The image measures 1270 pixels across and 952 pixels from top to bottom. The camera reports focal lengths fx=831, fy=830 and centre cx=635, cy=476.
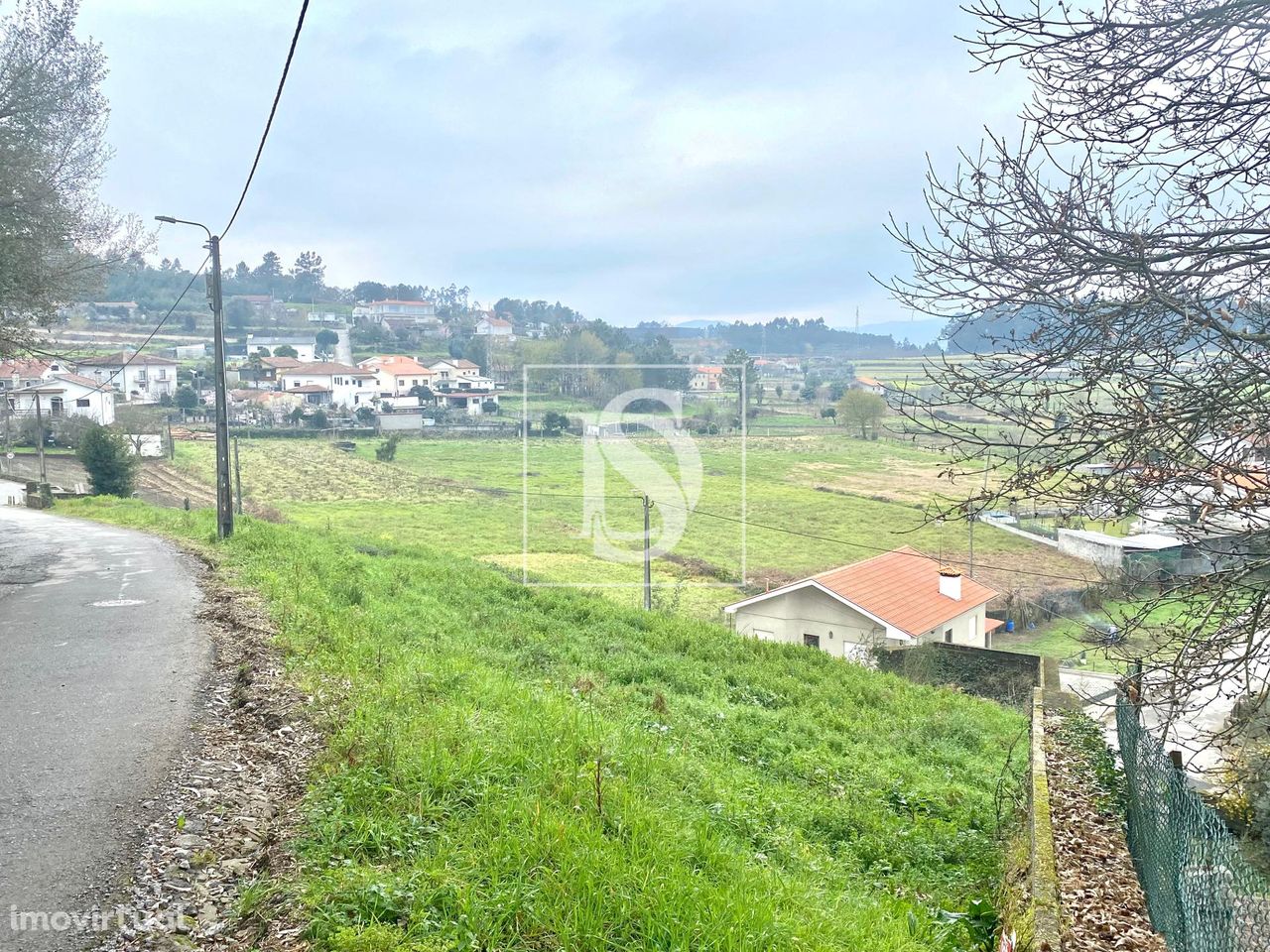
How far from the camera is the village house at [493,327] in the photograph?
253 feet

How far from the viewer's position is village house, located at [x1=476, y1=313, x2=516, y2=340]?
253 feet

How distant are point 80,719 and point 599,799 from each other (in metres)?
3.81

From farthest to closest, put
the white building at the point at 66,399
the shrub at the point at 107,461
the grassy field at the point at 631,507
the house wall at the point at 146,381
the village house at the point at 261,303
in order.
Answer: the village house at the point at 261,303 < the house wall at the point at 146,381 < the white building at the point at 66,399 < the shrub at the point at 107,461 < the grassy field at the point at 631,507

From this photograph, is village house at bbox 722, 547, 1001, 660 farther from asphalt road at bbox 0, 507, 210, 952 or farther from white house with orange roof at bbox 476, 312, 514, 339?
white house with orange roof at bbox 476, 312, 514, 339

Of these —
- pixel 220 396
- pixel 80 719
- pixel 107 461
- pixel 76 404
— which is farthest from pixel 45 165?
pixel 76 404

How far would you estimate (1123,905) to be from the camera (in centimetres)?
549

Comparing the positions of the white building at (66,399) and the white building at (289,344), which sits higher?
the white building at (289,344)

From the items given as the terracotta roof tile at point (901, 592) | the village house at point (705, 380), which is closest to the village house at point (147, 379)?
the village house at point (705, 380)

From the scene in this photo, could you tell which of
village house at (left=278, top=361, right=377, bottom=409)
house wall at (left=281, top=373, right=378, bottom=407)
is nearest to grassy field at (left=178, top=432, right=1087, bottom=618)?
village house at (left=278, top=361, right=377, bottom=409)

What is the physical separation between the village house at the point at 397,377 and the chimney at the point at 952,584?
142 ft

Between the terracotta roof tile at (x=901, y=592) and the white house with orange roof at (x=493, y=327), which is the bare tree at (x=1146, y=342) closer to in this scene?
the terracotta roof tile at (x=901, y=592)

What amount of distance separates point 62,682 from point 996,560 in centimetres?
2813

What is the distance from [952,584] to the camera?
829 inches

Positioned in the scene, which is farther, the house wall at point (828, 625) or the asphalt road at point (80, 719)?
the house wall at point (828, 625)
